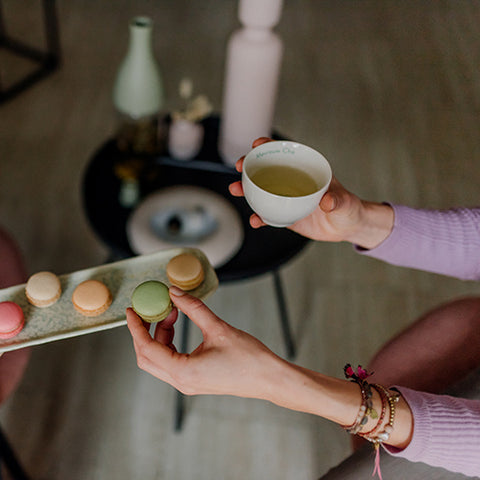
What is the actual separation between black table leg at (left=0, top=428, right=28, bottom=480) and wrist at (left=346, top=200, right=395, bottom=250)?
62cm

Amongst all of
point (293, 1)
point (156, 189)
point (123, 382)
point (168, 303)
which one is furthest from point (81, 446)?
point (293, 1)

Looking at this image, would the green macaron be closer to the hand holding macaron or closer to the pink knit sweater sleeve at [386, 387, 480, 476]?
the hand holding macaron

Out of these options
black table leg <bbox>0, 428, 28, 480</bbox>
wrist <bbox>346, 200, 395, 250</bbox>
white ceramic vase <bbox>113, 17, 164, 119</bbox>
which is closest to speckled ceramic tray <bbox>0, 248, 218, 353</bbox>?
wrist <bbox>346, 200, 395, 250</bbox>

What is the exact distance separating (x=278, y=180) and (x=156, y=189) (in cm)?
58

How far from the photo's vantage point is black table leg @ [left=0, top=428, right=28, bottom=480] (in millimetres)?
800

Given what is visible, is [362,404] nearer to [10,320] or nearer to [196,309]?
[196,309]

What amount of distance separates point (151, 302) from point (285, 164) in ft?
0.53

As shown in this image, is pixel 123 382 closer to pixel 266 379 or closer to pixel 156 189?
pixel 156 189

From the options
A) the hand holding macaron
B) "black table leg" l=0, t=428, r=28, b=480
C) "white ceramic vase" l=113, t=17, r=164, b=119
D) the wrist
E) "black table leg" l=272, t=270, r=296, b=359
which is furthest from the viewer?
"black table leg" l=272, t=270, r=296, b=359

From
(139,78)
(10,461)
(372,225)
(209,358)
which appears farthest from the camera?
(139,78)

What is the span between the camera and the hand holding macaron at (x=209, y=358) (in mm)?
396

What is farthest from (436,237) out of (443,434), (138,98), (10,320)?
(138,98)

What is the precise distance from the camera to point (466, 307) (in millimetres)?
715

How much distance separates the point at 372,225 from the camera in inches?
23.9
